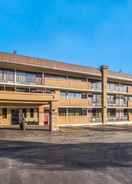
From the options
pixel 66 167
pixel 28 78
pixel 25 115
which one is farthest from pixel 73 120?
pixel 66 167

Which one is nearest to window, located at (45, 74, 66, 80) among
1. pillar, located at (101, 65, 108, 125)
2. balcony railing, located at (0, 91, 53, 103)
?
pillar, located at (101, 65, 108, 125)

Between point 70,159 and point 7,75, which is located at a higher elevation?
point 7,75

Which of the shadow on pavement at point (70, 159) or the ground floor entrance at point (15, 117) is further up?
the ground floor entrance at point (15, 117)

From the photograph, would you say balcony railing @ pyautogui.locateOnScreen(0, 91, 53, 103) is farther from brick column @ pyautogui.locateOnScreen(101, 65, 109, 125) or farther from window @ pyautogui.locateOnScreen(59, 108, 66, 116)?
brick column @ pyautogui.locateOnScreen(101, 65, 109, 125)

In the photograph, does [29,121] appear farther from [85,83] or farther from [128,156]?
[128,156]

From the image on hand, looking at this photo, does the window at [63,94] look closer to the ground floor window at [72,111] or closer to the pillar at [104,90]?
the ground floor window at [72,111]

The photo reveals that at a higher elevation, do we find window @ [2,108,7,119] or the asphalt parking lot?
window @ [2,108,7,119]

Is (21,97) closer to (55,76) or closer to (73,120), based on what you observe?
(55,76)

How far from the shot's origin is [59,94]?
3919 cm

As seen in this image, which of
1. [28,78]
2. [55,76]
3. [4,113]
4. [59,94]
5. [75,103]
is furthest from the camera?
[75,103]

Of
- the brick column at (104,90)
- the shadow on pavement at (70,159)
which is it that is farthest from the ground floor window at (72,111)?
the shadow on pavement at (70,159)

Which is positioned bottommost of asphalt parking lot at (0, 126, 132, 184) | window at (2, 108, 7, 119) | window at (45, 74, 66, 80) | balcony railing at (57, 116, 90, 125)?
asphalt parking lot at (0, 126, 132, 184)

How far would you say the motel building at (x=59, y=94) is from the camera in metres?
31.4

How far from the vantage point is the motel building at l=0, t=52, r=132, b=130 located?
31439 millimetres
